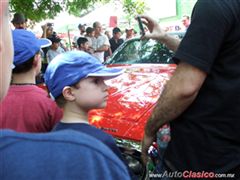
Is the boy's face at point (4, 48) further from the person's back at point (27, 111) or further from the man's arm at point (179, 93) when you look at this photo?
the person's back at point (27, 111)

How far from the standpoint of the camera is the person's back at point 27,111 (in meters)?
1.76

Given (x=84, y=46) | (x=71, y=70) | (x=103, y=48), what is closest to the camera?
(x=71, y=70)

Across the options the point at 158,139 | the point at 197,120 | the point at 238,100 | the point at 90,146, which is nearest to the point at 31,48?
the point at 158,139

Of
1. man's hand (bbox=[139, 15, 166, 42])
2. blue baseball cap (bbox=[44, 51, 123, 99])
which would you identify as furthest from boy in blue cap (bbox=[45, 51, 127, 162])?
man's hand (bbox=[139, 15, 166, 42])

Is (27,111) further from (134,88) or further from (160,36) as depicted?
(134,88)

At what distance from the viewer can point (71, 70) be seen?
5.67ft

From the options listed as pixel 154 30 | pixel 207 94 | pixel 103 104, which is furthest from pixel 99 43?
pixel 207 94

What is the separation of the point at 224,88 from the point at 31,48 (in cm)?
115

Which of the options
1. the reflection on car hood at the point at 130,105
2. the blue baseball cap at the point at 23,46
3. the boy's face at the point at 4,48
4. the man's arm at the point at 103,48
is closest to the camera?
the boy's face at the point at 4,48

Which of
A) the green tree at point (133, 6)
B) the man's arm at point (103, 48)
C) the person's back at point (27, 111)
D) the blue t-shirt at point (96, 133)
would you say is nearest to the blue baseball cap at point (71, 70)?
the person's back at point (27, 111)

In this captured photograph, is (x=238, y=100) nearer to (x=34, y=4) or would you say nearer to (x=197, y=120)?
(x=197, y=120)

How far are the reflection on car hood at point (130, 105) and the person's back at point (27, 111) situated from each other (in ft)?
2.70

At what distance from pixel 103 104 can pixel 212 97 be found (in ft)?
2.20

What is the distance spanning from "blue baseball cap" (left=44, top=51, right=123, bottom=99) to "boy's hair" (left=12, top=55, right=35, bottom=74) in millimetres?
227
